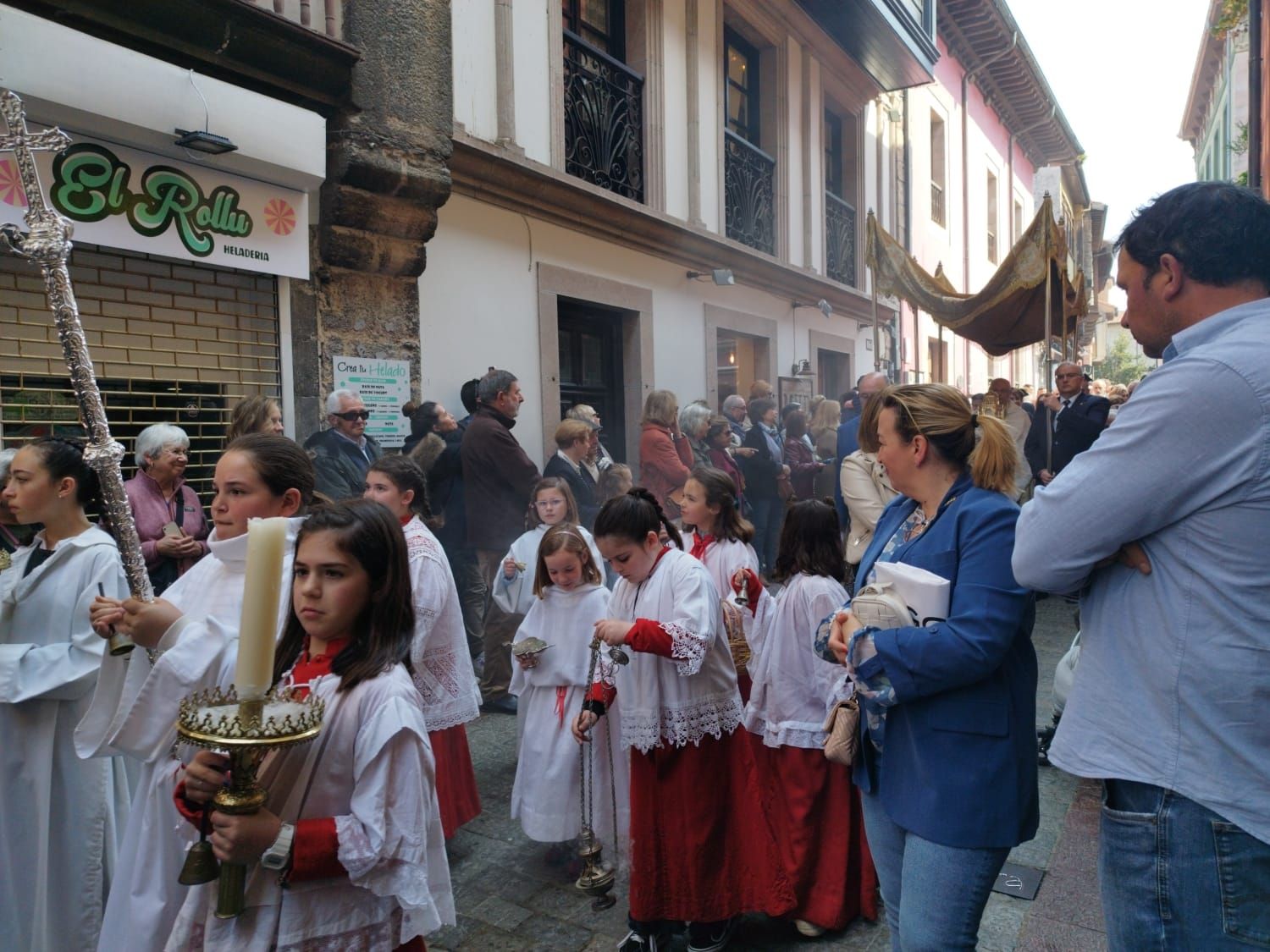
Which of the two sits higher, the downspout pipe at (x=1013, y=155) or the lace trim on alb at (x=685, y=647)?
the downspout pipe at (x=1013, y=155)

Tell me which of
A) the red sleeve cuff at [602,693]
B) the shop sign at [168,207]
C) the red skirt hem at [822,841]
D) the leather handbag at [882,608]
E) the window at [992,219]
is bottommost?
the red skirt hem at [822,841]

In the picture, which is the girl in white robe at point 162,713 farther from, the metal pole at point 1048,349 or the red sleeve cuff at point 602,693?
the metal pole at point 1048,349

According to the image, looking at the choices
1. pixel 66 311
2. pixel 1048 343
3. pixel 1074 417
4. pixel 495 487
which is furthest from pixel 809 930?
pixel 1048 343

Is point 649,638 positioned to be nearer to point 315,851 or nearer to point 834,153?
point 315,851

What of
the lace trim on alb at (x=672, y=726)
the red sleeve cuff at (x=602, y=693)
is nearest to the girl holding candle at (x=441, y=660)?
the red sleeve cuff at (x=602, y=693)

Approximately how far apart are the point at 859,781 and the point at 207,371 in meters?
4.86

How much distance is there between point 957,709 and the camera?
196cm

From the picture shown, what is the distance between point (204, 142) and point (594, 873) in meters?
4.32

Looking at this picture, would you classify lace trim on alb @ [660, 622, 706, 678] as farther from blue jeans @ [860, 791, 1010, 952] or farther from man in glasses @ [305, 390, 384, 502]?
man in glasses @ [305, 390, 384, 502]

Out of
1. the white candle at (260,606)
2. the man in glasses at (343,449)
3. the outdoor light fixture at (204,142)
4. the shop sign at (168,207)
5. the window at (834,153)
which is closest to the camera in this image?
the white candle at (260,606)

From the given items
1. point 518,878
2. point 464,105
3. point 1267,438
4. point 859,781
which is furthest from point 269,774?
point 464,105

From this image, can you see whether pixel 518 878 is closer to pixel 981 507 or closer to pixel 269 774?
pixel 269 774

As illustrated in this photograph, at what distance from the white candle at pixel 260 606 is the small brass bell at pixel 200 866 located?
0.36 metres

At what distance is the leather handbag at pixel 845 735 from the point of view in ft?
7.13
